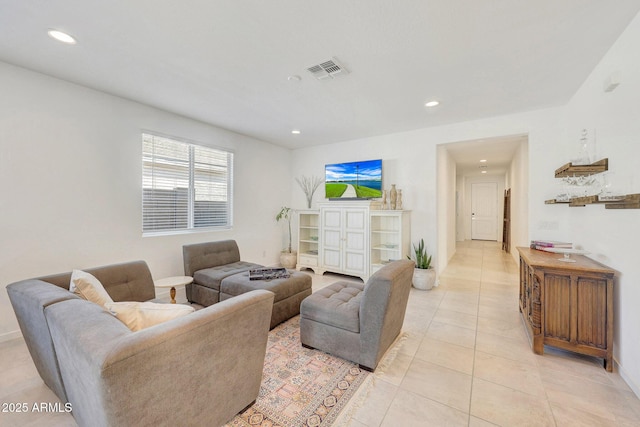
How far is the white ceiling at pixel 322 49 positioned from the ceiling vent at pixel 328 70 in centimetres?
6

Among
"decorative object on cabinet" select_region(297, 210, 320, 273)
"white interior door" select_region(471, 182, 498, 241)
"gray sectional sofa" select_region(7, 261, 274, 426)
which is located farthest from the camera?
"white interior door" select_region(471, 182, 498, 241)

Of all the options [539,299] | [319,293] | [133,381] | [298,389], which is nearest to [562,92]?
[539,299]

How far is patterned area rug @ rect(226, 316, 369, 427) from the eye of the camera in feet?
5.10

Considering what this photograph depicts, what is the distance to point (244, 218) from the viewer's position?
15.7ft

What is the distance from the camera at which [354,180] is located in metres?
4.90

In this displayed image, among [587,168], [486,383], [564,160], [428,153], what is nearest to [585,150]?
[587,168]

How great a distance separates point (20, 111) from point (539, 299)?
514 centimetres

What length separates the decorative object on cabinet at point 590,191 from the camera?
1775 millimetres

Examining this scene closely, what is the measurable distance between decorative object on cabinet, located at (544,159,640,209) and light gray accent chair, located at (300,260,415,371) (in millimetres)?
1497

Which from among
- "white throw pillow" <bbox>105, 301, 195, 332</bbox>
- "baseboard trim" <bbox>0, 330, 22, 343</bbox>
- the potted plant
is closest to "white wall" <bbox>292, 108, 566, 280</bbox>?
the potted plant

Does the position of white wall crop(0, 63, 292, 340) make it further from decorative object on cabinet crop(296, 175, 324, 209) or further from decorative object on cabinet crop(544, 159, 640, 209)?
decorative object on cabinet crop(544, 159, 640, 209)

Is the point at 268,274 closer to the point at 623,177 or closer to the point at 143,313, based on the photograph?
the point at 143,313

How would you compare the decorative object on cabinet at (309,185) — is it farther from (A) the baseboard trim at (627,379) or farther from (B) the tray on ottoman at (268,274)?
(A) the baseboard trim at (627,379)

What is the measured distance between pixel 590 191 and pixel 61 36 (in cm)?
477
